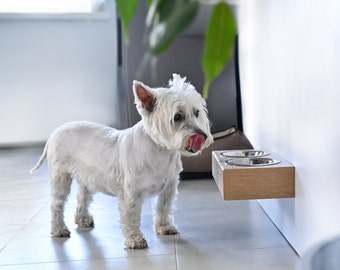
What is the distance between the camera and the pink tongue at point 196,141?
1.79 meters

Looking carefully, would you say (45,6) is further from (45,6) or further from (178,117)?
(178,117)

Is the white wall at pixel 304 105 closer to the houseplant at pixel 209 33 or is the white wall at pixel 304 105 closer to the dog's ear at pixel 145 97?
the dog's ear at pixel 145 97

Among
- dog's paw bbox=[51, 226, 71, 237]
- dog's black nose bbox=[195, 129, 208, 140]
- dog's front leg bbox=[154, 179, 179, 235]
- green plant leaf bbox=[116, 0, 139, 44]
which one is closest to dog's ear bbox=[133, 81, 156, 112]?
dog's black nose bbox=[195, 129, 208, 140]

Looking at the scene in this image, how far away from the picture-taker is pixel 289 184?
176 centimetres

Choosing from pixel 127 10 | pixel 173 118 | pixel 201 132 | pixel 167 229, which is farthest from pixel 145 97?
pixel 127 10

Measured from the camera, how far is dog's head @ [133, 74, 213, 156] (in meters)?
1.81

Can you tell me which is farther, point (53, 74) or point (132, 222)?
point (53, 74)

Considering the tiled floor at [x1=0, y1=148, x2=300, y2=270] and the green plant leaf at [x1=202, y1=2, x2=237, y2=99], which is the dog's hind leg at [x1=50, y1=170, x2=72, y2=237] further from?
the green plant leaf at [x1=202, y1=2, x2=237, y2=99]


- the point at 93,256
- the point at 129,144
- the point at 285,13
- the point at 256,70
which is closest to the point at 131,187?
the point at 129,144

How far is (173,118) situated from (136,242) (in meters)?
0.57

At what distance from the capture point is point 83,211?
227 cm

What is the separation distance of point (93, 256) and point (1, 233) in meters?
0.66

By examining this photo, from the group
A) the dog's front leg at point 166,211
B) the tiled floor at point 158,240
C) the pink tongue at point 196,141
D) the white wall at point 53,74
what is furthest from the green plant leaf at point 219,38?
the white wall at point 53,74

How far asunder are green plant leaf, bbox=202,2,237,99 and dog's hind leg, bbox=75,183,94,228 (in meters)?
1.98
